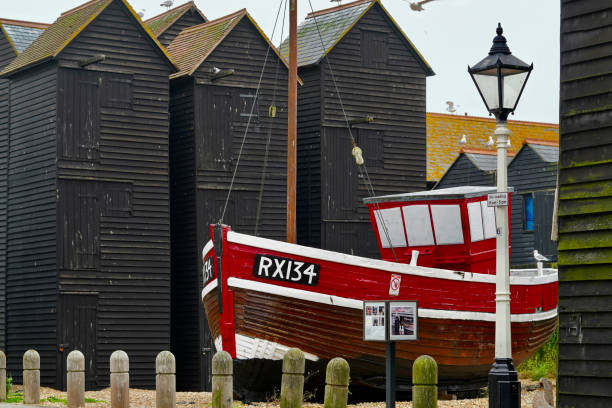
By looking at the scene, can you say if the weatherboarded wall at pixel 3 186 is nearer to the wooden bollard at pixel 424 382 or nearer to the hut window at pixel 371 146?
the hut window at pixel 371 146

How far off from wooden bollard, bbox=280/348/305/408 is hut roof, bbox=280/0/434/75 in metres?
16.6

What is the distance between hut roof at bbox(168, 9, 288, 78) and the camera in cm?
2827

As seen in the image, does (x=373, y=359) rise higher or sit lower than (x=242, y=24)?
lower

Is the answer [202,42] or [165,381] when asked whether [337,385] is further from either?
[202,42]

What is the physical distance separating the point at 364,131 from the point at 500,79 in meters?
18.4

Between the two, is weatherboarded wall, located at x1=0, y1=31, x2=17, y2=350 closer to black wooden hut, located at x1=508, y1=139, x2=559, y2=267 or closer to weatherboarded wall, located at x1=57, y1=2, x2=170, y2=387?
weatherboarded wall, located at x1=57, y1=2, x2=170, y2=387

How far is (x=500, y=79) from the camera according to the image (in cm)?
1177

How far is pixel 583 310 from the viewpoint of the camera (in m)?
10.6

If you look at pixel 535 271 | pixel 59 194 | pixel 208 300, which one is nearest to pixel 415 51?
pixel 535 271

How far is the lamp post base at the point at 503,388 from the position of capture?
11297 millimetres

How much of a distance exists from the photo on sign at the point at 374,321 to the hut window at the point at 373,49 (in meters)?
19.8

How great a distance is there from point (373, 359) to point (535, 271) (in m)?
6.63

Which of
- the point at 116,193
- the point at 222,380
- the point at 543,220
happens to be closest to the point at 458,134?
the point at 543,220

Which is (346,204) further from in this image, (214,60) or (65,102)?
(65,102)
